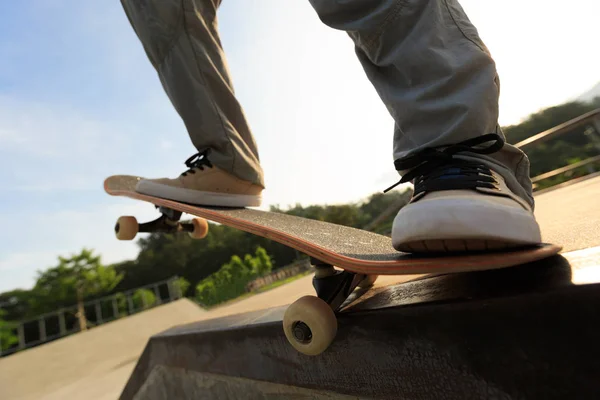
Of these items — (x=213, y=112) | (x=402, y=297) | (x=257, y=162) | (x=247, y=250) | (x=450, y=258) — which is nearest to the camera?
(x=450, y=258)

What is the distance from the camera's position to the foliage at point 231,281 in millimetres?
17406

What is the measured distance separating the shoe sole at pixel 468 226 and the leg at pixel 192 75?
92 cm

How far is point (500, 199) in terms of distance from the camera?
0.54m

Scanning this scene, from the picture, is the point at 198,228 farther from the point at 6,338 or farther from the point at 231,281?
the point at 6,338

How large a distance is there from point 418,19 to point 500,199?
39cm

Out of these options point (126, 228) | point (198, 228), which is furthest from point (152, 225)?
point (198, 228)

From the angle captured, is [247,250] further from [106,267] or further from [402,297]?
[402,297]

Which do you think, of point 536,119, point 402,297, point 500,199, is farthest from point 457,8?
point 536,119

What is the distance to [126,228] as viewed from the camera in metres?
1.49

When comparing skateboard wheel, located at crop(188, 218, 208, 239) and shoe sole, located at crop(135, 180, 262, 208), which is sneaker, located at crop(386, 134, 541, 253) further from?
skateboard wheel, located at crop(188, 218, 208, 239)

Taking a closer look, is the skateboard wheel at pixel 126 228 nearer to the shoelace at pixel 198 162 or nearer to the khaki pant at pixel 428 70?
the shoelace at pixel 198 162

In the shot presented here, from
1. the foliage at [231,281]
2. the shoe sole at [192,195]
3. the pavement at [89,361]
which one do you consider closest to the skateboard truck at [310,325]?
the shoe sole at [192,195]

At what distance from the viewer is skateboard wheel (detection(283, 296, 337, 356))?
2.12 feet

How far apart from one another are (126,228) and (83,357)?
19.6 ft
